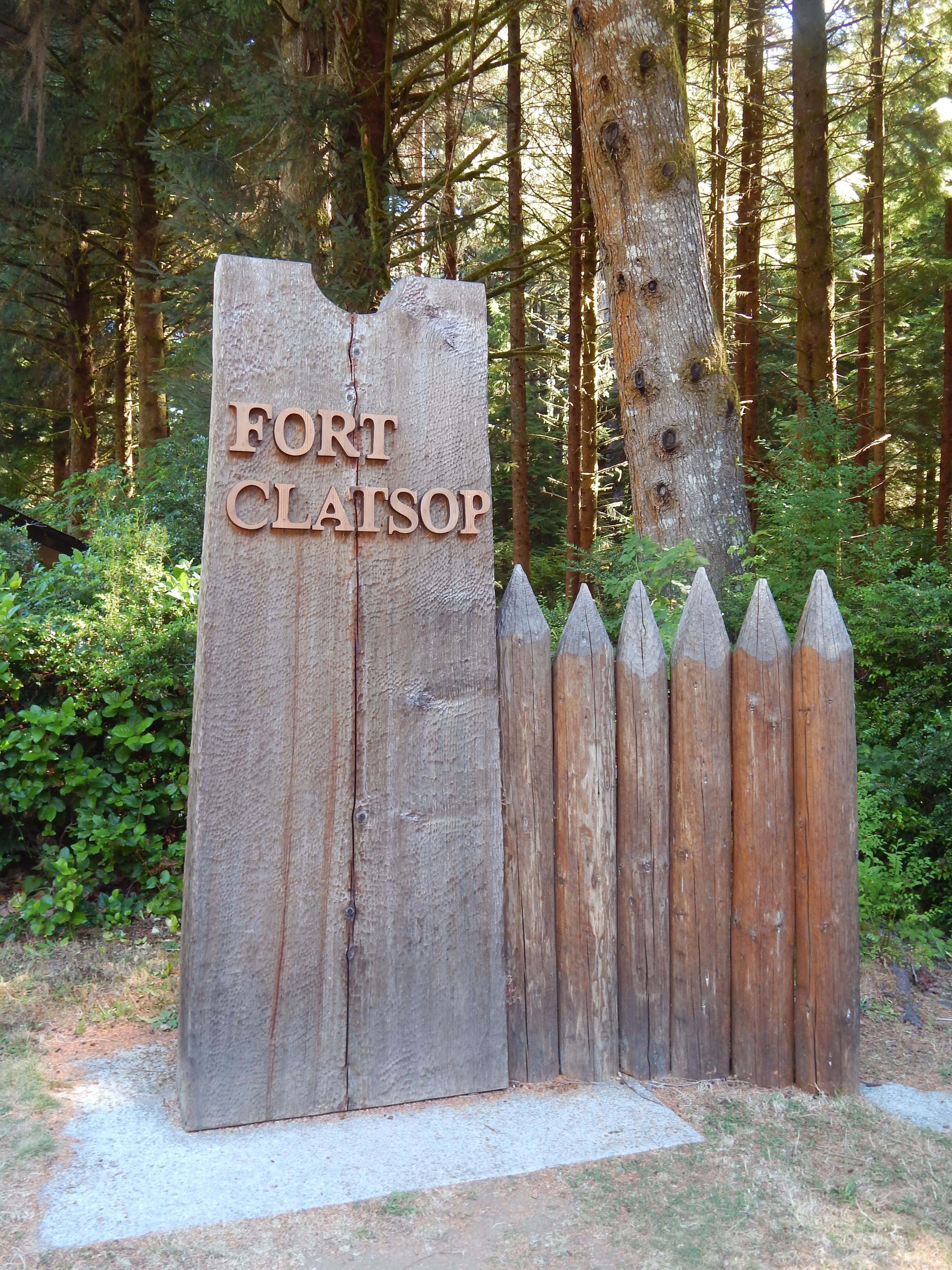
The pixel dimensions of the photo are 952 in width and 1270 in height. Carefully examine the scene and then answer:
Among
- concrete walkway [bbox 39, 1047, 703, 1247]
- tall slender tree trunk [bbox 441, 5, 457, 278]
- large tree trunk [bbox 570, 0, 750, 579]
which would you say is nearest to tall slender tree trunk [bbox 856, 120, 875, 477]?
tall slender tree trunk [bbox 441, 5, 457, 278]

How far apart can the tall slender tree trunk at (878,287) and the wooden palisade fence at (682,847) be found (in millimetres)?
10112

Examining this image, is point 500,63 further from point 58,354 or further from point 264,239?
point 58,354

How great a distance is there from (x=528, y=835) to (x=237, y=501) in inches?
56.8

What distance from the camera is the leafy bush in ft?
14.2

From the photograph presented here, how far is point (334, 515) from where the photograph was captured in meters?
3.04

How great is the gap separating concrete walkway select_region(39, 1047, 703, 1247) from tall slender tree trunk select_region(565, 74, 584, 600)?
27.6ft

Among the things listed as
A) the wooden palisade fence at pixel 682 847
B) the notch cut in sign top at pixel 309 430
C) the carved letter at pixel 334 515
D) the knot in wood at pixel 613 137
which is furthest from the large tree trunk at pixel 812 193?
the carved letter at pixel 334 515

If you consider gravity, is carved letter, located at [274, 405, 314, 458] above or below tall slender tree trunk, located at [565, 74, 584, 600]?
below

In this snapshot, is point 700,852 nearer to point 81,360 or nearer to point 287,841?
point 287,841

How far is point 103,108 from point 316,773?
11.3m

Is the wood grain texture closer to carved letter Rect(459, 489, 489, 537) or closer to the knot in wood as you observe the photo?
carved letter Rect(459, 489, 489, 537)

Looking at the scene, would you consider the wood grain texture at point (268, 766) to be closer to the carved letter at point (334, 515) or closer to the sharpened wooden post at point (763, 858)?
the carved letter at point (334, 515)

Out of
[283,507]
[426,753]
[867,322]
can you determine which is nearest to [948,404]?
[867,322]

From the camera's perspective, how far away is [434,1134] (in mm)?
2877
